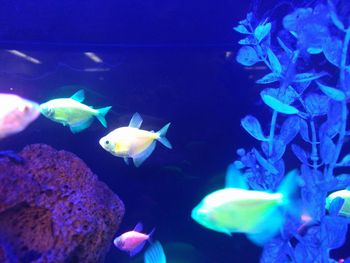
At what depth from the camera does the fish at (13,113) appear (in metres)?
2.45

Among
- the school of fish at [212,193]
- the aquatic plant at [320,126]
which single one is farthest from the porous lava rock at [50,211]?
the aquatic plant at [320,126]

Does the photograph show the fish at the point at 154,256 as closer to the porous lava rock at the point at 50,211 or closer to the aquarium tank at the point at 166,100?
the aquarium tank at the point at 166,100

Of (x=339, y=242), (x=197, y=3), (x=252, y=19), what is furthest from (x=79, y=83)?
(x=339, y=242)

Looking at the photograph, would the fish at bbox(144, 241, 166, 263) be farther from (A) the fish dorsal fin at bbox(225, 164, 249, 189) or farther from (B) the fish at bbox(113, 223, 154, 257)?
(A) the fish dorsal fin at bbox(225, 164, 249, 189)

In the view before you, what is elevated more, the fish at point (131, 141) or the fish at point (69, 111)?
the fish at point (69, 111)

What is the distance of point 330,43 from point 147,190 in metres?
3.43

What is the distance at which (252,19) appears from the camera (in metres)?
3.48

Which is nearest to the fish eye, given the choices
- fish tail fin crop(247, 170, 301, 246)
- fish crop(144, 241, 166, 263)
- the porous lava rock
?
the porous lava rock

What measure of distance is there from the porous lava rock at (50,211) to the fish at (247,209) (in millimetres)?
833

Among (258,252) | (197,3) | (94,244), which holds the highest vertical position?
(197,3)

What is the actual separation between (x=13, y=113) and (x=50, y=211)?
77 centimetres

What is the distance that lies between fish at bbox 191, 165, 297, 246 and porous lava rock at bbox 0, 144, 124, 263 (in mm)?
833

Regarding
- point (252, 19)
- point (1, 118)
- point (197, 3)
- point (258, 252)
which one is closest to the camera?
point (1, 118)

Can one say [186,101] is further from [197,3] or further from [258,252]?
[258,252]
